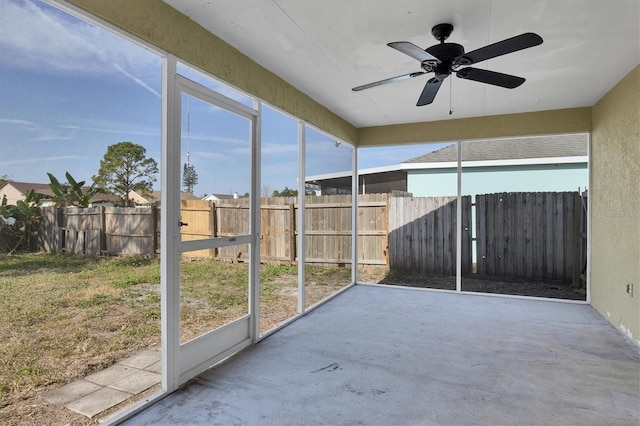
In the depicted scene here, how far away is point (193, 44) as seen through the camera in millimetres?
2451

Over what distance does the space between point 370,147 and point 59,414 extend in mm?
4802

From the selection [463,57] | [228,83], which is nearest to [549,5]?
[463,57]

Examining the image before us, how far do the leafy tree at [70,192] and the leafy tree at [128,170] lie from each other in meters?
0.24

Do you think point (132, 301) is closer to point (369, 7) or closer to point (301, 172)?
point (301, 172)

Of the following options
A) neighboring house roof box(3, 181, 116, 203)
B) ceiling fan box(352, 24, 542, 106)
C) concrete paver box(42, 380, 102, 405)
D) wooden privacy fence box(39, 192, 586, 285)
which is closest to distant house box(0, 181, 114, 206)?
neighboring house roof box(3, 181, 116, 203)

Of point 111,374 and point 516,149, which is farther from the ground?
point 516,149

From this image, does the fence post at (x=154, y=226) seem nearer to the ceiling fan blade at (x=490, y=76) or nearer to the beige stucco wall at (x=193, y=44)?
the beige stucco wall at (x=193, y=44)

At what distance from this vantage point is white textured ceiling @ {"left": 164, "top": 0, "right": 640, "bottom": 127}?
2270mm

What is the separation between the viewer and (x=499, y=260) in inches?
223

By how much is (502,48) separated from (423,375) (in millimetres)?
2166

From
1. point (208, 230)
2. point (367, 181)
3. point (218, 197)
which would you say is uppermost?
point (367, 181)

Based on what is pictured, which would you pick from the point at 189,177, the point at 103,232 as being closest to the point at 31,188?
the point at 189,177

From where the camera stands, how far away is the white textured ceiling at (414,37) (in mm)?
2270

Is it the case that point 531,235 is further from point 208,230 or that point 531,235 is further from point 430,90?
point 208,230
